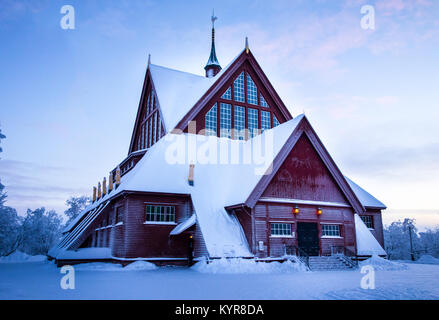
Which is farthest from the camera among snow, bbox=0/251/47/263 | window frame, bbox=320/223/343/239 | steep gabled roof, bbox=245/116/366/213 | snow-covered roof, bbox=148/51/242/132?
snow, bbox=0/251/47/263

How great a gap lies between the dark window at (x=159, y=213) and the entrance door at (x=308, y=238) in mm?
7850

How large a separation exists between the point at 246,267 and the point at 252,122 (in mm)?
16345

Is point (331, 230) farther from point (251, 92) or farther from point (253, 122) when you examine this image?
point (251, 92)

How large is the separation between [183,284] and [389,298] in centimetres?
671

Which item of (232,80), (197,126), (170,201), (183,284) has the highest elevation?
(232,80)

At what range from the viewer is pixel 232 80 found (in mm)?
32188

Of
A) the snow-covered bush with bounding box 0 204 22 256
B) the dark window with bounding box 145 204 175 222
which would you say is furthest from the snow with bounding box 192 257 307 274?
the snow-covered bush with bounding box 0 204 22 256

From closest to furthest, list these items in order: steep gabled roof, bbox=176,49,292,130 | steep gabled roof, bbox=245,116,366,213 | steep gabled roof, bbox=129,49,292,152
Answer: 1. steep gabled roof, bbox=245,116,366,213
2. steep gabled roof, bbox=176,49,292,130
3. steep gabled roof, bbox=129,49,292,152

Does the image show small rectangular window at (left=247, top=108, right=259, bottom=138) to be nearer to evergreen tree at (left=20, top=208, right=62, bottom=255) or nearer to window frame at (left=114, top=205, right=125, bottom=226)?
window frame at (left=114, top=205, right=125, bottom=226)

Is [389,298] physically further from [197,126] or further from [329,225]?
[197,126]

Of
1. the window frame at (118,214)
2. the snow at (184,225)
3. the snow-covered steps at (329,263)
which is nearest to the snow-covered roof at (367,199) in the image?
the snow-covered steps at (329,263)

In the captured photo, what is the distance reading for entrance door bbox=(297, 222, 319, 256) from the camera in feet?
72.8

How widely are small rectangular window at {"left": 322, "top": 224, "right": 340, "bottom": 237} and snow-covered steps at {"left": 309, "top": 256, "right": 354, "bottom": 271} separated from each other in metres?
1.80
